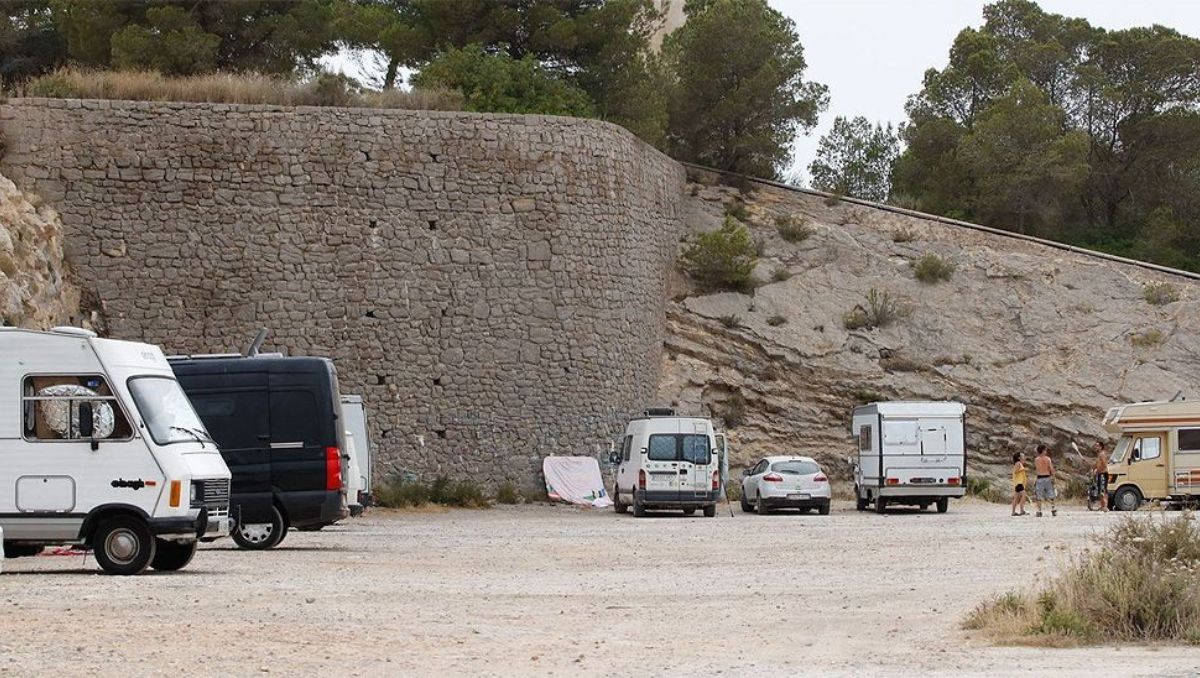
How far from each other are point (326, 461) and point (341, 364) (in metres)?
13.8

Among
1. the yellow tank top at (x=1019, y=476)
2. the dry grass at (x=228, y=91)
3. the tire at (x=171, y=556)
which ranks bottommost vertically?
the tire at (x=171, y=556)

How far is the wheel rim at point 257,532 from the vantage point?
2092 cm

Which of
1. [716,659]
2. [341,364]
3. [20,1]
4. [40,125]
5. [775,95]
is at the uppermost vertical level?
[20,1]

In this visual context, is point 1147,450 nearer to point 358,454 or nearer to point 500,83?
point 500,83

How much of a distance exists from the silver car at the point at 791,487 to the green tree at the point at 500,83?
10572mm

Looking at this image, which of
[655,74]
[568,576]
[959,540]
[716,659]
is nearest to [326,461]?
[568,576]

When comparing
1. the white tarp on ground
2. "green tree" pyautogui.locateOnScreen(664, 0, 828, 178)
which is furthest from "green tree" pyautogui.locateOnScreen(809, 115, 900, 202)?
the white tarp on ground

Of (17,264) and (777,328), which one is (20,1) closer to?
(17,264)

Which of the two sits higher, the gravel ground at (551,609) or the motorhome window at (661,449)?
the motorhome window at (661,449)

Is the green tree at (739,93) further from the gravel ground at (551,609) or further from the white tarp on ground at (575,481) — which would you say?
the gravel ground at (551,609)

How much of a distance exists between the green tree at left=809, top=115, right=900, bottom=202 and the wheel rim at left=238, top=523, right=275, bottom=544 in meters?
36.3

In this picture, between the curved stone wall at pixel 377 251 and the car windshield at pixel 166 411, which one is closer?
the car windshield at pixel 166 411

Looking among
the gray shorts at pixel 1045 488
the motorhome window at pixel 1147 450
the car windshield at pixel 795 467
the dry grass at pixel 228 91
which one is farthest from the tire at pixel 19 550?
the motorhome window at pixel 1147 450

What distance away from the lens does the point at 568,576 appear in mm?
17094
